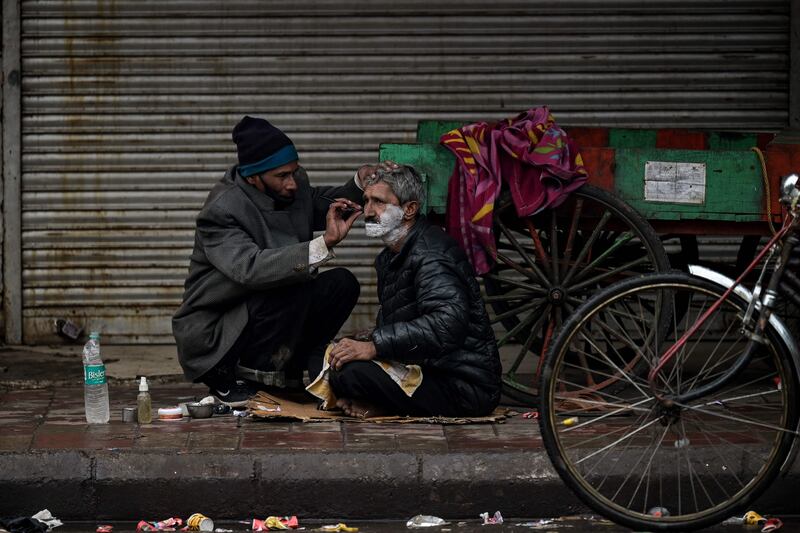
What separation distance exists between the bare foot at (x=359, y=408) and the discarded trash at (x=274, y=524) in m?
0.88

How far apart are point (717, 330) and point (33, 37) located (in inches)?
174

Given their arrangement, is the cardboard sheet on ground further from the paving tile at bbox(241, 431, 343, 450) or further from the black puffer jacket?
the paving tile at bbox(241, 431, 343, 450)

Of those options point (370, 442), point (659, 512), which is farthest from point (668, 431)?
point (370, 442)

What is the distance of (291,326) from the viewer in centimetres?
585

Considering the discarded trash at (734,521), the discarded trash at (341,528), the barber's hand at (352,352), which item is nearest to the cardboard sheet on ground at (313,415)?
the barber's hand at (352,352)

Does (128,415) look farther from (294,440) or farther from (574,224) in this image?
(574,224)

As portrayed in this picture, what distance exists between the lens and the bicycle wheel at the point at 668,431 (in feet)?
13.9

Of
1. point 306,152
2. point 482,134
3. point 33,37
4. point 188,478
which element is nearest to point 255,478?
point 188,478

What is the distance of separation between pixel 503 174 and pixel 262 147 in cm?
104

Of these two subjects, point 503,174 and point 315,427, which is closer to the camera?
point 315,427

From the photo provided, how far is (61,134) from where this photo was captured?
807 centimetres

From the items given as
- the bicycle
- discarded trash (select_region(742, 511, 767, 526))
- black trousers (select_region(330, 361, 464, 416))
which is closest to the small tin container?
black trousers (select_region(330, 361, 464, 416))

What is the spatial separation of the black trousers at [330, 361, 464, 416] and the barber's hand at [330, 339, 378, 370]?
43mm

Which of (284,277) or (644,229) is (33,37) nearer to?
(284,277)
